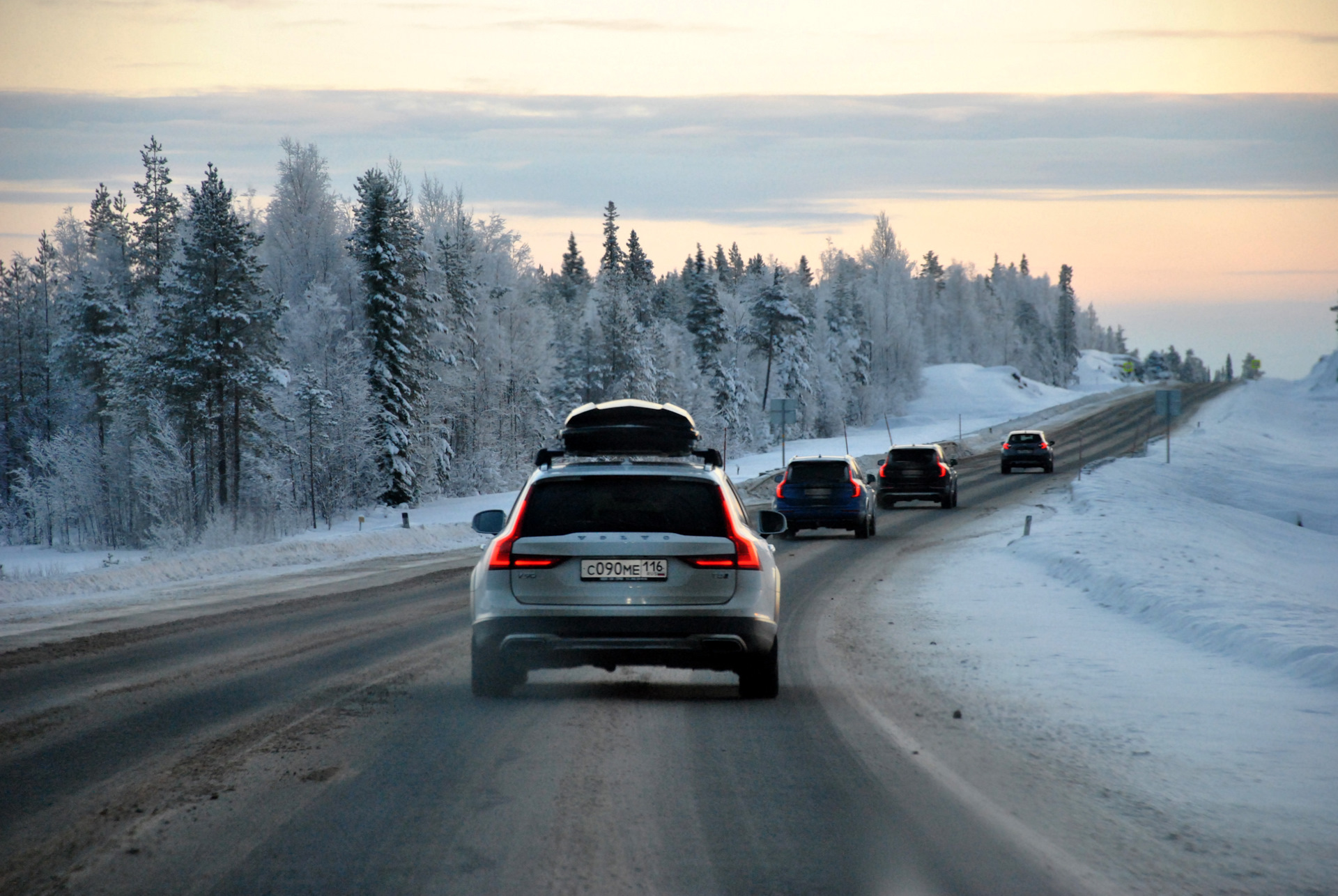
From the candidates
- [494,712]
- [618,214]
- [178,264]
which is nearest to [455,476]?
[178,264]

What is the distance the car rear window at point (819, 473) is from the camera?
2595 centimetres

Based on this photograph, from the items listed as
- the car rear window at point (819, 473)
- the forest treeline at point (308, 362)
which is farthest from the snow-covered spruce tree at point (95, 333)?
the car rear window at point (819, 473)

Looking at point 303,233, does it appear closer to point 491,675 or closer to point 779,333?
point 779,333

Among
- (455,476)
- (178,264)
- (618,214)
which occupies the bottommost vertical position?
(455,476)

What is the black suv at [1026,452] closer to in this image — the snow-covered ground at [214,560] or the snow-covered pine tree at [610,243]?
the snow-covered ground at [214,560]

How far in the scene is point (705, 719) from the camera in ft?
26.4

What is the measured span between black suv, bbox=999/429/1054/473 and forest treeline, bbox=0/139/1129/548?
966 inches

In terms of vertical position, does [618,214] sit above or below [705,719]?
above

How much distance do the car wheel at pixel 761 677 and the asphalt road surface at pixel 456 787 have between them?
0.33ft

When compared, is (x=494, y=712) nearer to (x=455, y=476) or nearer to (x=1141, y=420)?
(x=455, y=476)

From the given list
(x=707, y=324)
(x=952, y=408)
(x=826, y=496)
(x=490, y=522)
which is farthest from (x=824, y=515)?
(x=952, y=408)

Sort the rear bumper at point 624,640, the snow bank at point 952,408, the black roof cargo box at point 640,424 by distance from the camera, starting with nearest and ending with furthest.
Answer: the rear bumper at point 624,640 < the black roof cargo box at point 640,424 < the snow bank at point 952,408

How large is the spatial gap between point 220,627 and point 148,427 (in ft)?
143

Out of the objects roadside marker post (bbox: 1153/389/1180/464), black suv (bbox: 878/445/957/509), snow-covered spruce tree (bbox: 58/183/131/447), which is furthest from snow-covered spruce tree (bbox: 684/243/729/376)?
black suv (bbox: 878/445/957/509)
